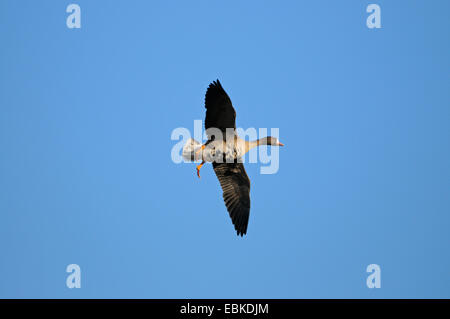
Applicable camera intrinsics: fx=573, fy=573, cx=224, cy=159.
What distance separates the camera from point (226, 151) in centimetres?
1219

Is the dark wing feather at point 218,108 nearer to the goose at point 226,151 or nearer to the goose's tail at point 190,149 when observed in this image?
the goose at point 226,151

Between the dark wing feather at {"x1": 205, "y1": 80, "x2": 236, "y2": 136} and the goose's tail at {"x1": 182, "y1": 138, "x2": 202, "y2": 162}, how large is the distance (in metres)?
0.68

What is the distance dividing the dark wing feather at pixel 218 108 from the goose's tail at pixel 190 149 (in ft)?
2.23

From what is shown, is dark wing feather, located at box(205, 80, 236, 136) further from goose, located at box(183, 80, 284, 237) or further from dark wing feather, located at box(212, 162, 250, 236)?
dark wing feather, located at box(212, 162, 250, 236)

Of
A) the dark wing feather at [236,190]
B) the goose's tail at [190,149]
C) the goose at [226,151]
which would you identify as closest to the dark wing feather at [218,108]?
the goose at [226,151]

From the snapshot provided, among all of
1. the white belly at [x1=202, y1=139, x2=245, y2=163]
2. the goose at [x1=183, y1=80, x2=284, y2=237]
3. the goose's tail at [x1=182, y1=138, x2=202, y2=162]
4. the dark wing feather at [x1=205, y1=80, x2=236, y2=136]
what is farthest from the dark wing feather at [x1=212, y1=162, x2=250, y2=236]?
the dark wing feather at [x1=205, y1=80, x2=236, y2=136]

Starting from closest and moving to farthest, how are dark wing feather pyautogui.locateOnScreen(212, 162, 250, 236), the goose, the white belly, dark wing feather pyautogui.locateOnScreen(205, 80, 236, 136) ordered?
dark wing feather pyautogui.locateOnScreen(205, 80, 236, 136) < the goose < the white belly < dark wing feather pyautogui.locateOnScreen(212, 162, 250, 236)

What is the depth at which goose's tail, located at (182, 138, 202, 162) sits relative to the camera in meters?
12.1

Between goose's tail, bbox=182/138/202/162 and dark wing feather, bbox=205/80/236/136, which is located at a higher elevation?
dark wing feather, bbox=205/80/236/136

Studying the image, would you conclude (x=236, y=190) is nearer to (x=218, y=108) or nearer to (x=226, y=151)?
(x=226, y=151)

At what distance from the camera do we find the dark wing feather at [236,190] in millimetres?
12586
